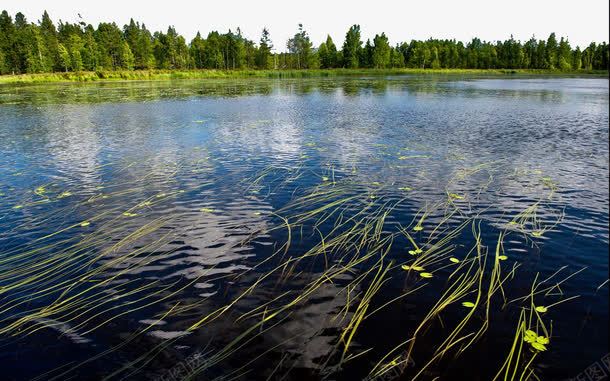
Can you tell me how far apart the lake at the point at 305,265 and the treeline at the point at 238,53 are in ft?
446

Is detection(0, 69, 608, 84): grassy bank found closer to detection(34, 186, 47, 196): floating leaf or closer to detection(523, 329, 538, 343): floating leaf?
detection(34, 186, 47, 196): floating leaf

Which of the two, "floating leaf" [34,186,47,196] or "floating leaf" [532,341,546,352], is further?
"floating leaf" [34,186,47,196]

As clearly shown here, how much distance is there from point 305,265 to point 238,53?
174331 mm

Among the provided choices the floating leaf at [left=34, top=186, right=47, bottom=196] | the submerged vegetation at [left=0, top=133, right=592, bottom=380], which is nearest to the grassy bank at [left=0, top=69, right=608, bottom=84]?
the floating leaf at [left=34, top=186, right=47, bottom=196]

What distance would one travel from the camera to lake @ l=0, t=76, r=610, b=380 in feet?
22.2

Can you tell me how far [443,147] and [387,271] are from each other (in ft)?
56.8

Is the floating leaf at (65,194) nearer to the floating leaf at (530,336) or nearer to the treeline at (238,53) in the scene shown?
the floating leaf at (530,336)

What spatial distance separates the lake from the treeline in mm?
135996

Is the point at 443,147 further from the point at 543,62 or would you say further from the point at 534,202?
the point at 543,62

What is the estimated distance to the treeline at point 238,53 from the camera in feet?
431

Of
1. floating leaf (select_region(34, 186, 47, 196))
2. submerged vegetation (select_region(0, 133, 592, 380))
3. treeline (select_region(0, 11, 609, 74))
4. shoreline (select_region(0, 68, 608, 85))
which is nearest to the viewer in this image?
submerged vegetation (select_region(0, 133, 592, 380))

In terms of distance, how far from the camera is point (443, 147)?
965 inches

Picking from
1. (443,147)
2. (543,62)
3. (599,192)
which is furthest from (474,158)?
→ (543,62)

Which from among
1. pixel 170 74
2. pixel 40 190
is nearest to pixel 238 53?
A: pixel 170 74
